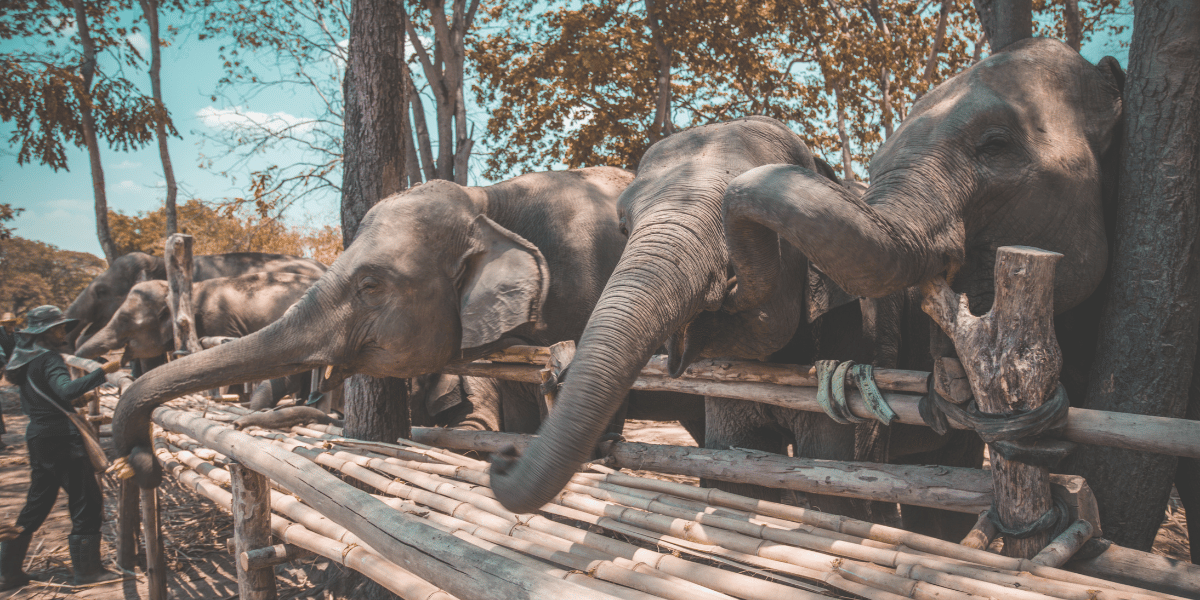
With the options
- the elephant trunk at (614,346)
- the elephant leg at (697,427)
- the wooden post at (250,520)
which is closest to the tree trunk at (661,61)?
the elephant leg at (697,427)

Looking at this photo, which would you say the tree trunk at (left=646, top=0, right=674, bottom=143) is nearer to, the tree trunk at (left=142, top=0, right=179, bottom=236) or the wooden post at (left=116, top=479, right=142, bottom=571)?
the wooden post at (left=116, top=479, right=142, bottom=571)

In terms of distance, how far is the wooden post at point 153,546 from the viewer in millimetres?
4602

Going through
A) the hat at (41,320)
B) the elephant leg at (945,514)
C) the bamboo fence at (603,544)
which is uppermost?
the hat at (41,320)

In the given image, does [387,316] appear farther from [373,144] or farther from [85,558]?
[85,558]

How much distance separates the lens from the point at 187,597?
4.95 m

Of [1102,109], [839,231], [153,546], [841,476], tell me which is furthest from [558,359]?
[153,546]

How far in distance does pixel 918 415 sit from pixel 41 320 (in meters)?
A: 5.81

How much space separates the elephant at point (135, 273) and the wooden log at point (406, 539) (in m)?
8.10

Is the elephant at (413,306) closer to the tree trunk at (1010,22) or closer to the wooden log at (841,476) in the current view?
the wooden log at (841,476)

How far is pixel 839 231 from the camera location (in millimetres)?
2129

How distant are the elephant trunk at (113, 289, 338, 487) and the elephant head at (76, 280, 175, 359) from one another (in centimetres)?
593

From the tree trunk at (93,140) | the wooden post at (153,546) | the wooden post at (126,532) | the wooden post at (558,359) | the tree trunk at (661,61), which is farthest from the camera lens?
the tree trunk at (93,140)

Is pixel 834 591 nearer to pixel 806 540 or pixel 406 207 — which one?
pixel 806 540

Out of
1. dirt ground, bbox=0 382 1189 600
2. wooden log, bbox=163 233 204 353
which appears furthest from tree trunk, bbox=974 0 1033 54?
wooden log, bbox=163 233 204 353
